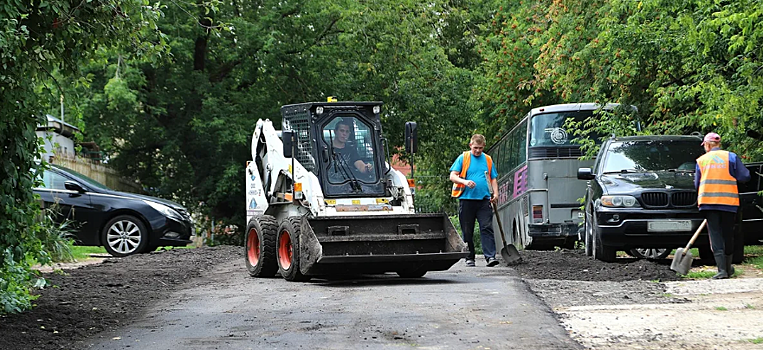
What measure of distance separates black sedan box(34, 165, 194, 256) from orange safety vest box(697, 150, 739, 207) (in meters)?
10.4

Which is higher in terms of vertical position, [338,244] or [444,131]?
[444,131]

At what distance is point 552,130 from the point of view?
2356 centimetres

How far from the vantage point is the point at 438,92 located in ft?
114

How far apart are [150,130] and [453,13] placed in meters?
10.7

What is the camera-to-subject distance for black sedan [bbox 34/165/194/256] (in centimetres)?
1973

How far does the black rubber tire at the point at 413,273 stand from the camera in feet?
46.0

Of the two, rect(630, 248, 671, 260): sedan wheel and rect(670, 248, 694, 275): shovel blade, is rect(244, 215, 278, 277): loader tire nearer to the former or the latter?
rect(670, 248, 694, 275): shovel blade

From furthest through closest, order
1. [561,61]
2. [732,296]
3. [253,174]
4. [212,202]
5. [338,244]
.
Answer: [212,202] → [561,61] → [253,174] → [338,244] → [732,296]

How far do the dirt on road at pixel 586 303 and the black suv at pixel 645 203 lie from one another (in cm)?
41

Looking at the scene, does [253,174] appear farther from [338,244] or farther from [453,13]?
[453,13]

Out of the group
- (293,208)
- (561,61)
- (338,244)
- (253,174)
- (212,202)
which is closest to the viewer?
(338,244)

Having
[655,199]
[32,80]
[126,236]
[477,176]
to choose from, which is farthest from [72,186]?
[32,80]

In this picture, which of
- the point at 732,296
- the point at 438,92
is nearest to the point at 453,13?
the point at 438,92

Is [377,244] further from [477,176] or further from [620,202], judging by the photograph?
[620,202]
